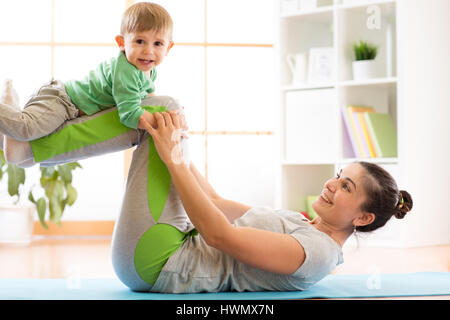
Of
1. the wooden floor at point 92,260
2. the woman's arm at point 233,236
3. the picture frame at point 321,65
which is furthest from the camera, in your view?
the picture frame at point 321,65

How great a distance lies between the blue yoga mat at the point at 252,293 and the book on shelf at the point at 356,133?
1356mm

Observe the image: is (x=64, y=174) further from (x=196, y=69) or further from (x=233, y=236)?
(x=233, y=236)

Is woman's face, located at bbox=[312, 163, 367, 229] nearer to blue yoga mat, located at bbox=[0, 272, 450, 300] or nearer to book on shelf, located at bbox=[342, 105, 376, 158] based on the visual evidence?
blue yoga mat, located at bbox=[0, 272, 450, 300]

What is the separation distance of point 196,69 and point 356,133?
133 centimetres

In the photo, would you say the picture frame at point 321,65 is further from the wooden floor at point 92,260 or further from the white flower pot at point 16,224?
the white flower pot at point 16,224

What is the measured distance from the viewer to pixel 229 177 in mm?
4188

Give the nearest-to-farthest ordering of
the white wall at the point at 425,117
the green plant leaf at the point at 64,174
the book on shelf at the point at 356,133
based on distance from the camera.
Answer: the white wall at the point at 425,117, the book on shelf at the point at 356,133, the green plant leaf at the point at 64,174

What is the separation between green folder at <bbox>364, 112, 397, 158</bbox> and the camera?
128 inches

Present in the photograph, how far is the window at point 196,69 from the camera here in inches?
154

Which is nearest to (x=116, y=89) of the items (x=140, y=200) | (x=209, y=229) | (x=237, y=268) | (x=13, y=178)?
(x=140, y=200)

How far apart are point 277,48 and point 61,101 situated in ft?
7.31

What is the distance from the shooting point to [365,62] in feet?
10.8

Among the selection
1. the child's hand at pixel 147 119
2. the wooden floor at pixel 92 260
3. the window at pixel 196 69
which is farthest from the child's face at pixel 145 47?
the window at pixel 196 69
